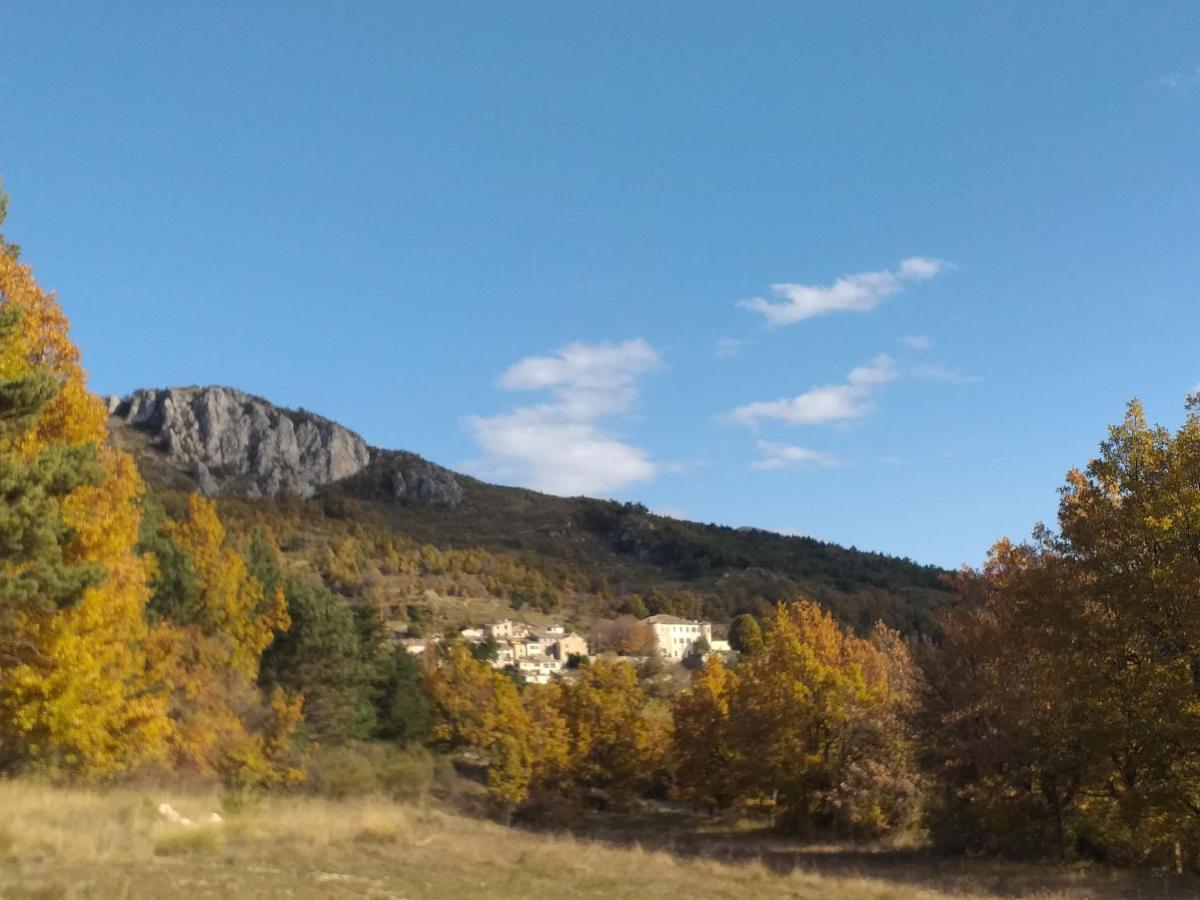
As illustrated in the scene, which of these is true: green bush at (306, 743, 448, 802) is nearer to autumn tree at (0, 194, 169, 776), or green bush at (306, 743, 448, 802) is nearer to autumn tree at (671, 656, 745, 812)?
autumn tree at (671, 656, 745, 812)

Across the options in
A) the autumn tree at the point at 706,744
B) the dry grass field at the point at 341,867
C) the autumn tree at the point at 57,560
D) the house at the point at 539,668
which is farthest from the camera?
the house at the point at 539,668

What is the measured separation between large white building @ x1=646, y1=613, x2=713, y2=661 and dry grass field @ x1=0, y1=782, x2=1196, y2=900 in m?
121

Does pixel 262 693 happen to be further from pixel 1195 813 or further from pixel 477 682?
pixel 1195 813

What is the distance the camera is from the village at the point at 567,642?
5010 inches

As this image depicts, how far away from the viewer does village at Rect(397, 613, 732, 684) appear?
12725 cm

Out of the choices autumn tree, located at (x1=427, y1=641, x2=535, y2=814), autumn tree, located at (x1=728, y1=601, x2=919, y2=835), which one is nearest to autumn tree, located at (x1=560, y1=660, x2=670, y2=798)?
autumn tree, located at (x1=427, y1=641, x2=535, y2=814)

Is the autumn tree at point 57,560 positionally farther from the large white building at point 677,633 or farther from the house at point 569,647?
the large white building at point 677,633

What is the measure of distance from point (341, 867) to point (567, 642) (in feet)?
421

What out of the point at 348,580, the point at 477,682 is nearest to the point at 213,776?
the point at 477,682

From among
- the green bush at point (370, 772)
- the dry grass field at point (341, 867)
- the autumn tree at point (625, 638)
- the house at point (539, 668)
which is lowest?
the green bush at point (370, 772)

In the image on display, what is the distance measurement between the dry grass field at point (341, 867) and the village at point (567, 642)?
95.8 m

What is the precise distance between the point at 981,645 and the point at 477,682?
42.8 m

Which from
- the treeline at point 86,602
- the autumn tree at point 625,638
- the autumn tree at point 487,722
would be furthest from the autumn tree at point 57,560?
the autumn tree at point 625,638

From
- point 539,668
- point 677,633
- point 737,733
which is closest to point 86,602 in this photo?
point 737,733
